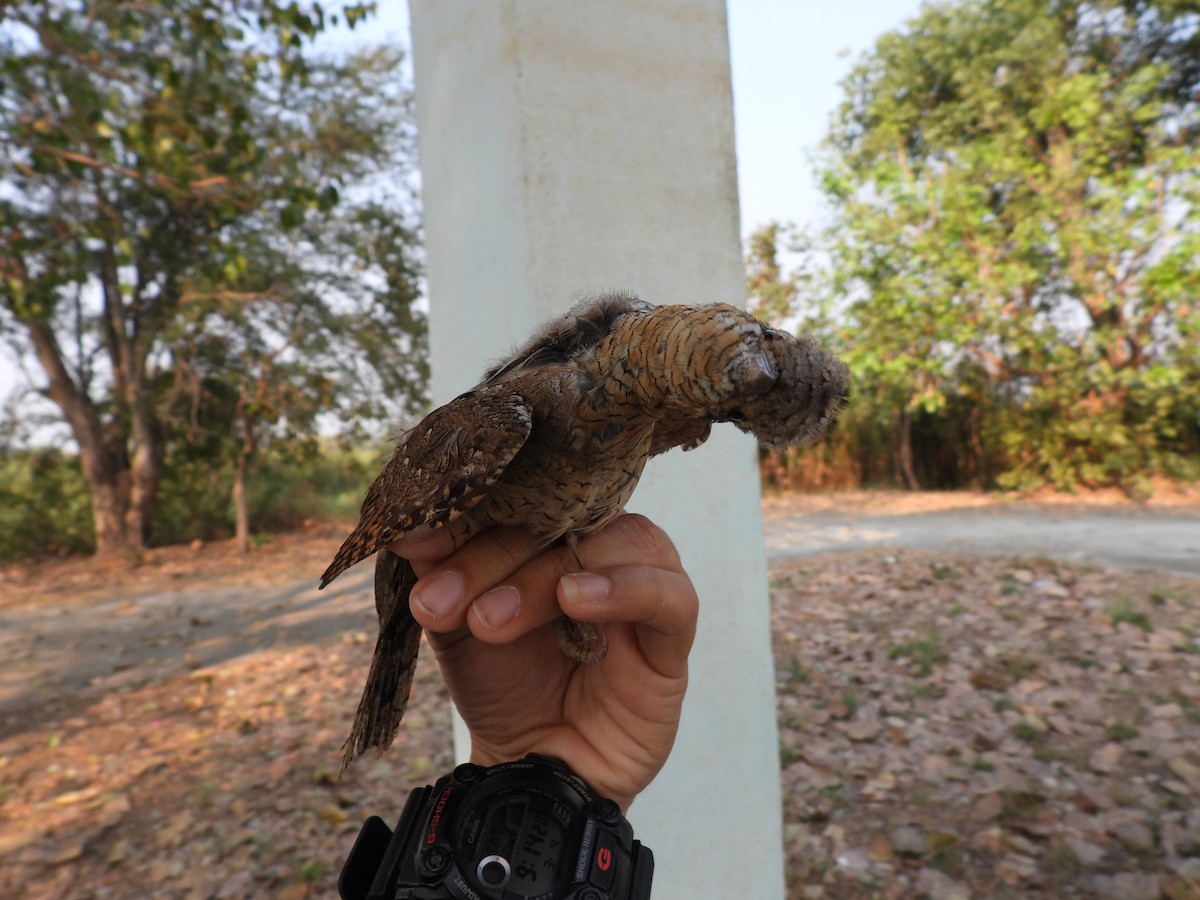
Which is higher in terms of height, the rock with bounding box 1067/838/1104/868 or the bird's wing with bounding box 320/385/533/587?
the bird's wing with bounding box 320/385/533/587

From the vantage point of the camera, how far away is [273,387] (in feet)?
36.6

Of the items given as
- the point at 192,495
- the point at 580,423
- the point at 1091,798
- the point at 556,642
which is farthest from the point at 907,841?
the point at 192,495

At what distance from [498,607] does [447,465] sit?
1.10 feet

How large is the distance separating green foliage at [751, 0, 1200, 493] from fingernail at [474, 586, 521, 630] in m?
10.3

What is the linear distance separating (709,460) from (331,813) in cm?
277

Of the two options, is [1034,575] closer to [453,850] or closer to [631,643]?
[631,643]

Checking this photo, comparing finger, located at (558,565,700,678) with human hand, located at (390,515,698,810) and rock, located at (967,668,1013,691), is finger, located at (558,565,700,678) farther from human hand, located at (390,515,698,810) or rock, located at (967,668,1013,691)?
rock, located at (967,668,1013,691)

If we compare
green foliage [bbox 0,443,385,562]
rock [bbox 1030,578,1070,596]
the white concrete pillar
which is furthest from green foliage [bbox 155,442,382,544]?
the white concrete pillar

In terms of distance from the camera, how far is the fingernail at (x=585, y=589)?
58.3 inches

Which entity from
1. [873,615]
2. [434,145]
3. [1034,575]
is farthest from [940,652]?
[434,145]

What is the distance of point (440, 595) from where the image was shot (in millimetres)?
1485

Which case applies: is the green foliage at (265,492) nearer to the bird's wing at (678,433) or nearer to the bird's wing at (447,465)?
the bird's wing at (447,465)

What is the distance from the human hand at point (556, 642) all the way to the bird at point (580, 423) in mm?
79

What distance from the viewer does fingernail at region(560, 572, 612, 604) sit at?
1.48m
